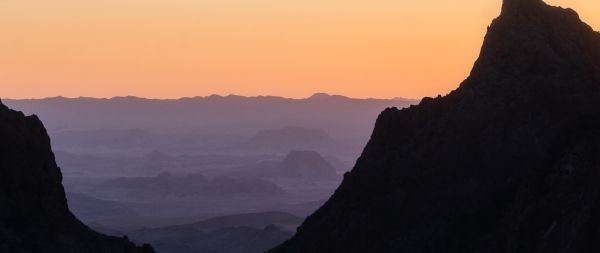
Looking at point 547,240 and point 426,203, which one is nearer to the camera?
point 547,240

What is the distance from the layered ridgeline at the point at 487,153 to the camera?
230ft

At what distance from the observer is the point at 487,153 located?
81.4 metres

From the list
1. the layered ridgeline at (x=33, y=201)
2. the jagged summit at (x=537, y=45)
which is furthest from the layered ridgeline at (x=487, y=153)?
the layered ridgeline at (x=33, y=201)

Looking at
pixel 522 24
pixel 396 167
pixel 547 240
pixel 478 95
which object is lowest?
pixel 547 240

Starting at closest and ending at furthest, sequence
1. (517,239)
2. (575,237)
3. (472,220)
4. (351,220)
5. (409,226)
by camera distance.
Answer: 1. (575,237)
2. (517,239)
3. (472,220)
4. (409,226)
5. (351,220)

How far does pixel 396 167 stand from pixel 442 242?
1214 cm

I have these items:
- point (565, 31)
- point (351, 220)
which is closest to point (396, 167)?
point (351, 220)

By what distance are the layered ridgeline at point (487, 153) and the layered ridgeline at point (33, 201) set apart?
19779 mm

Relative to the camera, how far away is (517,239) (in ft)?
218

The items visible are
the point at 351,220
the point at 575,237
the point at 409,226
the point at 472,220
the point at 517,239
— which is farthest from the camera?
the point at 351,220

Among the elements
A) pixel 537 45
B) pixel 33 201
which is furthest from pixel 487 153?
pixel 33 201

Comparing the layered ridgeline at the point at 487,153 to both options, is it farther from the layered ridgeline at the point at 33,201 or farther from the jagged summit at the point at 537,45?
the layered ridgeline at the point at 33,201

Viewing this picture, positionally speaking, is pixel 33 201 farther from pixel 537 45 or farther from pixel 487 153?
pixel 537 45

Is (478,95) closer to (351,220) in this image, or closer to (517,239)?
(351,220)
